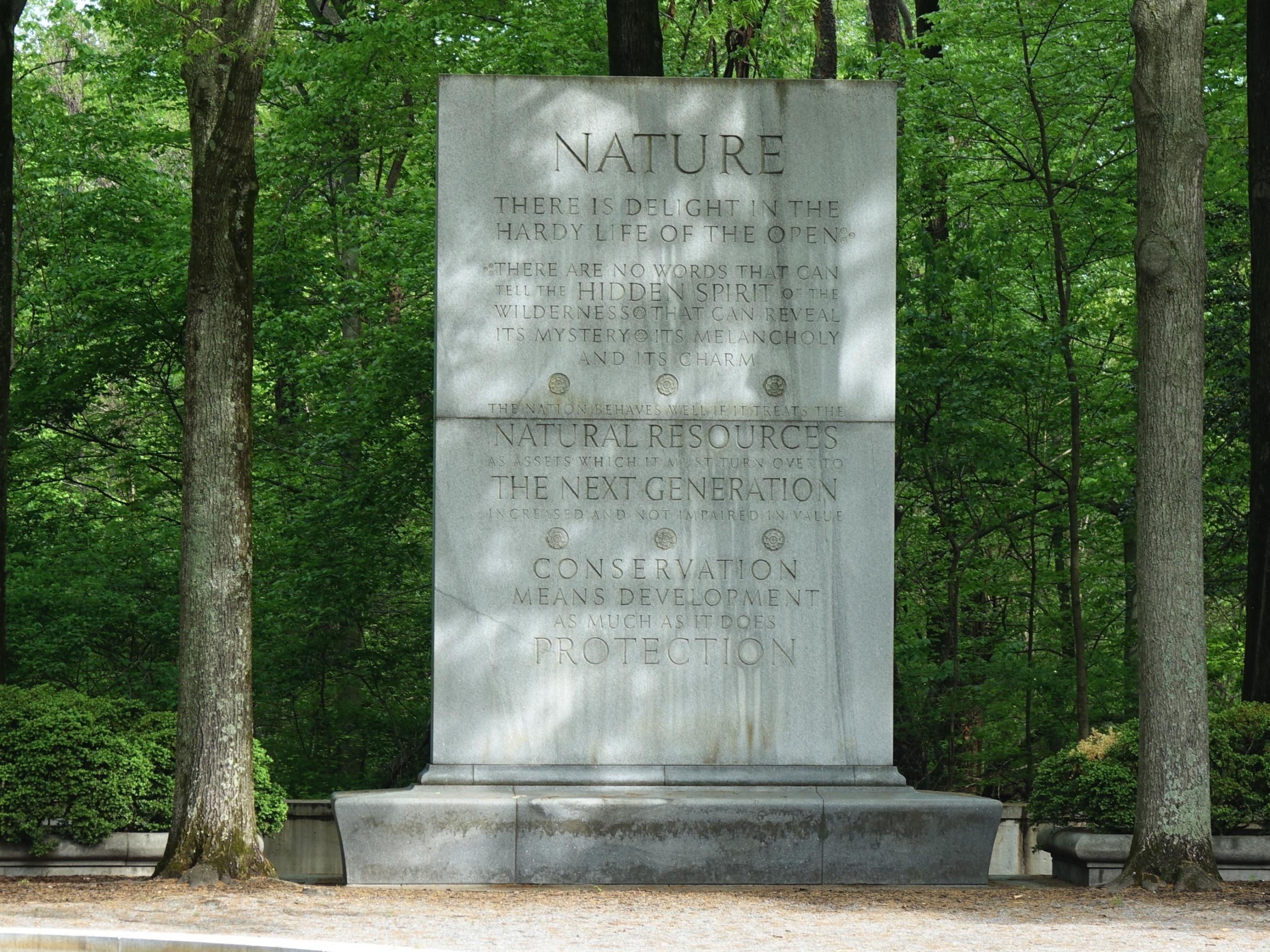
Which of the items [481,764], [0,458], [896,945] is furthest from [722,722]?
[0,458]

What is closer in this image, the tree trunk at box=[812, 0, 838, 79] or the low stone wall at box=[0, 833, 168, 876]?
the low stone wall at box=[0, 833, 168, 876]

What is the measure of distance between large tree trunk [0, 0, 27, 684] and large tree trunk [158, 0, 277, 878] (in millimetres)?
4347

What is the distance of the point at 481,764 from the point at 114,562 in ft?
37.7

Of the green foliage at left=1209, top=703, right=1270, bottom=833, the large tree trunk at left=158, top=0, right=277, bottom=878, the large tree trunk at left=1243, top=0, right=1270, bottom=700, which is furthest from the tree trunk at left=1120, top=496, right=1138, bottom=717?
the large tree trunk at left=158, top=0, right=277, bottom=878

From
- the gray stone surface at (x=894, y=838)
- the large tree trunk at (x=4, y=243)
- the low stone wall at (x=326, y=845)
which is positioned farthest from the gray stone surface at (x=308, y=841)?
the gray stone surface at (x=894, y=838)

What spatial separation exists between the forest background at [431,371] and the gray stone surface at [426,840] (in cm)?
876

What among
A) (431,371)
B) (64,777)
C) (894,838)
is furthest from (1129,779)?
(431,371)

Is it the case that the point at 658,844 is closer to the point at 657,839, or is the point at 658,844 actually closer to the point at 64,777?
the point at 657,839

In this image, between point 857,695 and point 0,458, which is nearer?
point 857,695

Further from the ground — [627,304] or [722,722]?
[627,304]

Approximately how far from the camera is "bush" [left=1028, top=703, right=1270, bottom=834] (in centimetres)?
1077

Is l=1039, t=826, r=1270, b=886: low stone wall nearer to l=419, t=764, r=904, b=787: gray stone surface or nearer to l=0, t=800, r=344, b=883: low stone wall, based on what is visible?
l=419, t=764, r=904, b=787: gray stone surface

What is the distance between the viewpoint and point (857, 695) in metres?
11.2

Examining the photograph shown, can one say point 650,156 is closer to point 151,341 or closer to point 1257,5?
point 1257,5
